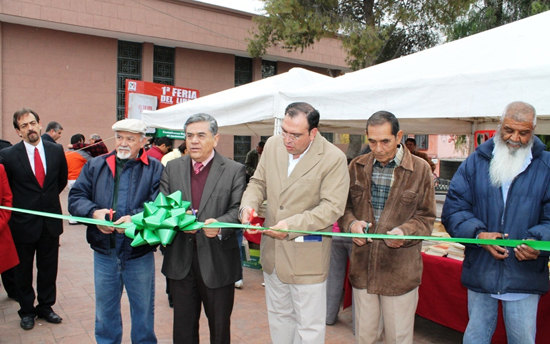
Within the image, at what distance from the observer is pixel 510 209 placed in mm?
2447

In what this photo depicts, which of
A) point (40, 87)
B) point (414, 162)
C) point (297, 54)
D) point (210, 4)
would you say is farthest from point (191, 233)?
point (297, 54)

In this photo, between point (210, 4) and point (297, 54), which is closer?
point (210, 4)

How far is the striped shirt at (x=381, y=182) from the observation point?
2.76 metres

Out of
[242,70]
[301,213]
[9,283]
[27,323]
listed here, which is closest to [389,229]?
[301,213]

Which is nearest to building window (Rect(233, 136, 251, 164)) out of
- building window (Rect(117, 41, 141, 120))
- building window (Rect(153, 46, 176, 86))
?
building window (Rect(153, 46, 176, 86))

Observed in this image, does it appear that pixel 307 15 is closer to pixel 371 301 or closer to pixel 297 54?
pixel 297 54

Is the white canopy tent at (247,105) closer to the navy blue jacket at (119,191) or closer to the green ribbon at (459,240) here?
the navy blue jacket at (119,191)

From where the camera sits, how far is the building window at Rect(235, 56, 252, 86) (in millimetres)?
17047

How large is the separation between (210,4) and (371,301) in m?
14.3

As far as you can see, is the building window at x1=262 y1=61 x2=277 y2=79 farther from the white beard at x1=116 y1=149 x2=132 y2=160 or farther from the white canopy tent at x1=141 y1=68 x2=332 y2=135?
the white beard at x1=116 y1=149 x2=132 y2=160

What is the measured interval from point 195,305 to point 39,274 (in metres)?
2.10

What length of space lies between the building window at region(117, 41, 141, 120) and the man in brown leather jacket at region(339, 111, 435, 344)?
43.3 feet

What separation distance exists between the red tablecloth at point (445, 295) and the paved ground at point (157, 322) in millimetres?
344

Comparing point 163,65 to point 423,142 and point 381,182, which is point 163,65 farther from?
point 423,142
